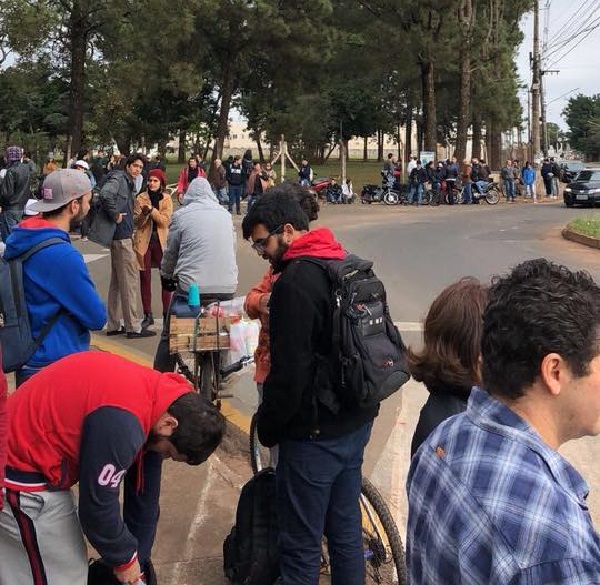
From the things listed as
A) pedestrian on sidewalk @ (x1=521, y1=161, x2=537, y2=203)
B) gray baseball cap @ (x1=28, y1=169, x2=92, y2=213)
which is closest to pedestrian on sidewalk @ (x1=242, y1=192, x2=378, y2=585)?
gray baseball cap @ (x1=28, y1=169, x2=92, y2=213)

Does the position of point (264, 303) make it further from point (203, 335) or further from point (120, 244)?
point (120, 244)

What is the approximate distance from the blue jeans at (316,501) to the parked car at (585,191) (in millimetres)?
25217

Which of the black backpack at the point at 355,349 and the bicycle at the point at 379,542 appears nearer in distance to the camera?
A: the black backpack at the point at 355,349

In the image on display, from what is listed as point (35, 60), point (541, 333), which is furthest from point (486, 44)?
point (541, 333)

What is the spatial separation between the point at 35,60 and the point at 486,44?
19.8m

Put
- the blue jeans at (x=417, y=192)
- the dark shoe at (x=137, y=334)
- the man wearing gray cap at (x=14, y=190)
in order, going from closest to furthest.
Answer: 1. the dark shoe at (x=137, y=334)
2. the man wearing gray cap at (x=14, y=190)
3. the blue jeans at (x=417, y=192)

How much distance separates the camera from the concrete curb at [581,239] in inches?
604

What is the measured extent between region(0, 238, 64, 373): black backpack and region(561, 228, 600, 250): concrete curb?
13644 mm

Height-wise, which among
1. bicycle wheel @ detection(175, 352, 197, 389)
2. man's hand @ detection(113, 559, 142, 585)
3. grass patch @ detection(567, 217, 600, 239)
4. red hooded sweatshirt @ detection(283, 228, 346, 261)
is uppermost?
red hooded sweatshirt @ detection(283, 228, 346, 261)

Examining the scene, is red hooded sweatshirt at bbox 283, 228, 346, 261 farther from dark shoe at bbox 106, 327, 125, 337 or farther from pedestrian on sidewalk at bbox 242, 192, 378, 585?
dark shoe at bbox 106, 327, 125, 337

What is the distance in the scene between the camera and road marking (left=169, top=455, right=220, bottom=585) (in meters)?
3.51

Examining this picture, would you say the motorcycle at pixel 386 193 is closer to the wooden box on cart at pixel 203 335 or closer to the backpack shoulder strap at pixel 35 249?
the wooden box on cart at pixel 203 335

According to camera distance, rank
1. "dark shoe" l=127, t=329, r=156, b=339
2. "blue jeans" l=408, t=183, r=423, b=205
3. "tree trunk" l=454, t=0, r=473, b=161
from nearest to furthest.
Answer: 1. "dark shoe" l=127, t=329, r=156, b=339
2. "blue jeans" l=408, t=183, r=423, b=205
3. "tree trunk" l=454, t=0, r=473, b=161

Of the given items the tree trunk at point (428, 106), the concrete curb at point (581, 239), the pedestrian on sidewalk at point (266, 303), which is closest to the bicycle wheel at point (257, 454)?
the pedestrian on sidewalk at point (266, 303)
